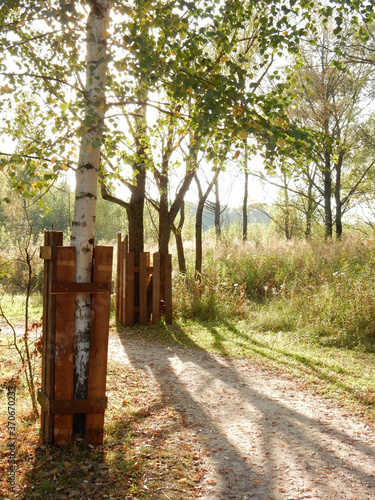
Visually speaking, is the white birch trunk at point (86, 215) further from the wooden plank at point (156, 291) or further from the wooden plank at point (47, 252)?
the wooden plank at point (156, 291)

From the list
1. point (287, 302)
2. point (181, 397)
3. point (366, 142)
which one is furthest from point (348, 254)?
point (181, 397)

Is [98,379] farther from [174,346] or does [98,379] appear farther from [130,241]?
[130,241]

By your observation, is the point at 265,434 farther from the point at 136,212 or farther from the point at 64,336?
the point at 136,212

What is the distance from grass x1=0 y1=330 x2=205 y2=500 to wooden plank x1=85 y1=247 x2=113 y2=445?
0.31 metres

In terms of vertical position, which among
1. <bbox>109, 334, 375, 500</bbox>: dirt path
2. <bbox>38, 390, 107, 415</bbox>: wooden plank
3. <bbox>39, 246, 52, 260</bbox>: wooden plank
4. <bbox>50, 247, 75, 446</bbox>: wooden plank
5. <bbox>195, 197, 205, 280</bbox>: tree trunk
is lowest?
<bbox>109, 334, 375, 500</bbox>: dirt path

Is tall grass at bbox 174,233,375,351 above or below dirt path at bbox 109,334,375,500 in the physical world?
above

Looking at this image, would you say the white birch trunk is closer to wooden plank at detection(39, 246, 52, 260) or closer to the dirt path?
wooden plank at detection(39, 246, 52, 260)

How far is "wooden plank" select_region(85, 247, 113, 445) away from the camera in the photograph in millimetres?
3715

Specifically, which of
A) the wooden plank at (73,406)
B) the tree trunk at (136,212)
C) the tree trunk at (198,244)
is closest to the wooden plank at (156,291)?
the tree trunk at (136,212)

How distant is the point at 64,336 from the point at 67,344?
71mm

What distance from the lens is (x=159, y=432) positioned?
13.8 feet

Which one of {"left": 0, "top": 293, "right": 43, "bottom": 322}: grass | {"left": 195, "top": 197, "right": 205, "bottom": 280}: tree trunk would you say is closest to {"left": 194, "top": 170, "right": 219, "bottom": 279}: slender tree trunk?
{"left": 195, "top": 197, "right": 205, "bottom": 280}: tree trunk

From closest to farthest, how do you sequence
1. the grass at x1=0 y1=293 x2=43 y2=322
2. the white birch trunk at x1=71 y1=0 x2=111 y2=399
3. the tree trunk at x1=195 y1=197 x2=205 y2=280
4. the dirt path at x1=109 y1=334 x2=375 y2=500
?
the dirt path at x1=109 y1=334 x2=375 y2=500, the white birch trunk at x1=71 y1=0 x2=111 y2=399, the grass at x1=0 y1=293 x2=43 y2=322, the tree trunk at x1=195 y1=197 x2=205 y2=280

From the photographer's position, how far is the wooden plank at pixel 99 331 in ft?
12.2
